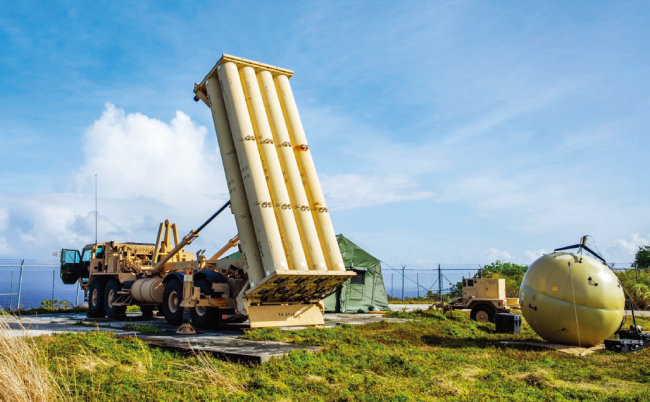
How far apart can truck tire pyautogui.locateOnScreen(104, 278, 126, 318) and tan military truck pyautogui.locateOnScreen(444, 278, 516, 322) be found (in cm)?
1232

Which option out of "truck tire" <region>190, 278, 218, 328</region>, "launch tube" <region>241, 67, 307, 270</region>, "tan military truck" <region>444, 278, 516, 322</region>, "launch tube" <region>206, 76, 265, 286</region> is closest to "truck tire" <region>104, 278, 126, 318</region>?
"truck tire" <region>190, 278, 218, 328</region>

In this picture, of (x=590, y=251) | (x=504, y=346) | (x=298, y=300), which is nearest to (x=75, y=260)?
(x=298, y=300)

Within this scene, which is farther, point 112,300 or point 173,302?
point 112,300

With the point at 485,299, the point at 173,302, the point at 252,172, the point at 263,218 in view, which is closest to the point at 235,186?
the point at 252,172

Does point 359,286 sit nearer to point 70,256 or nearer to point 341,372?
point 70,256

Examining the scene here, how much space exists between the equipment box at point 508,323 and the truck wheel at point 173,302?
905 centimetres

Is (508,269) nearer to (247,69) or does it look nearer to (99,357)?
(247,69)

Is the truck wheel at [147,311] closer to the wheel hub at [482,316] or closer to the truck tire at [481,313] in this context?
the truck tire at [481,313]

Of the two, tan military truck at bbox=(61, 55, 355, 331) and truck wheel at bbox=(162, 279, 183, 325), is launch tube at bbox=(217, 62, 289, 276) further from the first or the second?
truck wheel at bbox=(162, 279, 183, 325)

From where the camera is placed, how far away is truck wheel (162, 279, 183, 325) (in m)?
15.4

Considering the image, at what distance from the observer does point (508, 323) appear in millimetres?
14898

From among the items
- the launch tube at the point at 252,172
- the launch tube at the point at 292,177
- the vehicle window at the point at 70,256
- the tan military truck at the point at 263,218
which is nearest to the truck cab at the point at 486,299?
the tan military truck at the point at 263,218

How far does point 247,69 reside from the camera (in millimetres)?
14406

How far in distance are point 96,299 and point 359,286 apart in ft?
35.7
